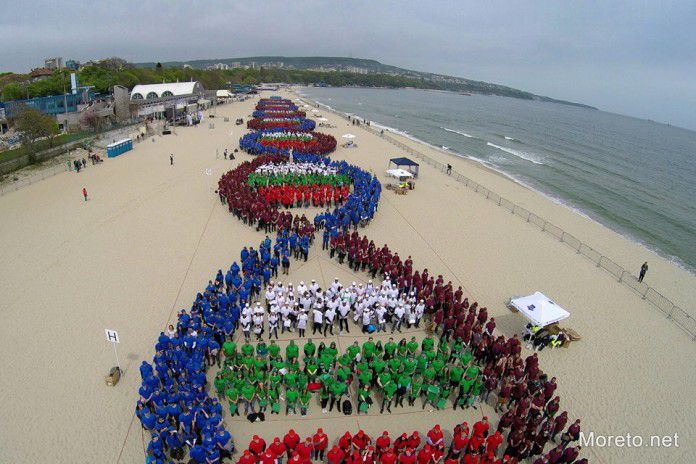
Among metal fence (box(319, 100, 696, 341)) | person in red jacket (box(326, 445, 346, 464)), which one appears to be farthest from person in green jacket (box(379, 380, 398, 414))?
metal fence (box(319, 100, 696, 341))

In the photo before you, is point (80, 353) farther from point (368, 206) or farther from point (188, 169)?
point (188, 169)

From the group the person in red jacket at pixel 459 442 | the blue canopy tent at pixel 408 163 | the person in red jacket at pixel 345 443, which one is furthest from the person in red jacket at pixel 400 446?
the blue canopy tent at pixel 408 163

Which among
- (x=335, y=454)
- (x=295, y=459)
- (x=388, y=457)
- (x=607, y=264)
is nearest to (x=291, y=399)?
(x=295, y=459)

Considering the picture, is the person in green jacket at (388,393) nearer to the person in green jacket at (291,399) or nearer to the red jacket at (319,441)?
the red jacket at (319,441)

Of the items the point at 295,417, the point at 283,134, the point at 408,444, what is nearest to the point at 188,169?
the point at 283,134

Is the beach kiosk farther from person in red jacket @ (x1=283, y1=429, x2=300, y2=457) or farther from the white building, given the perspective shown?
person in red jacket @ (x1=283, y1=429, x2=300, y2=457)
